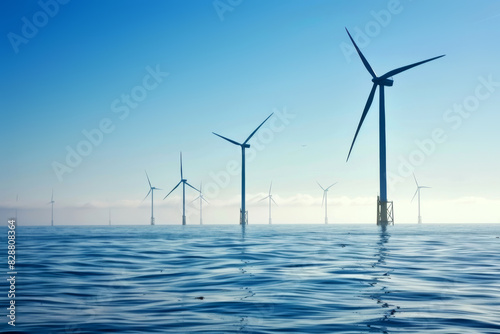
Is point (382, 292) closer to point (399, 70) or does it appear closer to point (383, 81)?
point (399, 70)

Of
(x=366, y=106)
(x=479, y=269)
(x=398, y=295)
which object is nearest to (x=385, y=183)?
(x=366, y=106)

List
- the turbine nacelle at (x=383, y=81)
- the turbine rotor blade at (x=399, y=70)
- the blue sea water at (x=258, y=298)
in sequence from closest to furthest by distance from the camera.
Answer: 1. the blue sea water at (x=258, y=298)
2. the turbine rotor blade at (x=399, y=70)
3. the turbine nacelle at (x=383, y=81)

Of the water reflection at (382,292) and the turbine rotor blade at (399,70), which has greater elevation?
the turbine rotor blade at (399,70)

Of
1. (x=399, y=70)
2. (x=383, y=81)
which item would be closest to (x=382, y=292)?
(x=399, y=70)

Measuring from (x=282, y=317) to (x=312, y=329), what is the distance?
4.06ft

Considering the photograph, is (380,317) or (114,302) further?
(114,302)

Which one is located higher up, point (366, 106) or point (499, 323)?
point (366, 106)

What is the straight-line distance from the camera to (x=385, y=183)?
94.4m

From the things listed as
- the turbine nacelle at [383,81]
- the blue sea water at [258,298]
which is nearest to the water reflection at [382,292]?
the blue sea water at [258,298]

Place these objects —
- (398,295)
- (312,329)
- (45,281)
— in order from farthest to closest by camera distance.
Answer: (45,281), (398,295), (312,329)

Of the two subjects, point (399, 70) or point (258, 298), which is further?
point (399, 70)

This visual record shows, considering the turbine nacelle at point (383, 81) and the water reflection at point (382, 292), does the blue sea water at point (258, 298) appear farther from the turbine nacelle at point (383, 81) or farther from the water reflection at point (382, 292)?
the turbine nacelle at point (383, 81)

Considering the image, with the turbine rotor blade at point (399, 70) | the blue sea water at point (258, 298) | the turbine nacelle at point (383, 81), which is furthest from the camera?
the turbine nacelle at point (383, 81)

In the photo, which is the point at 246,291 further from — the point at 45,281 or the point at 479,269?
the point at 479,269
